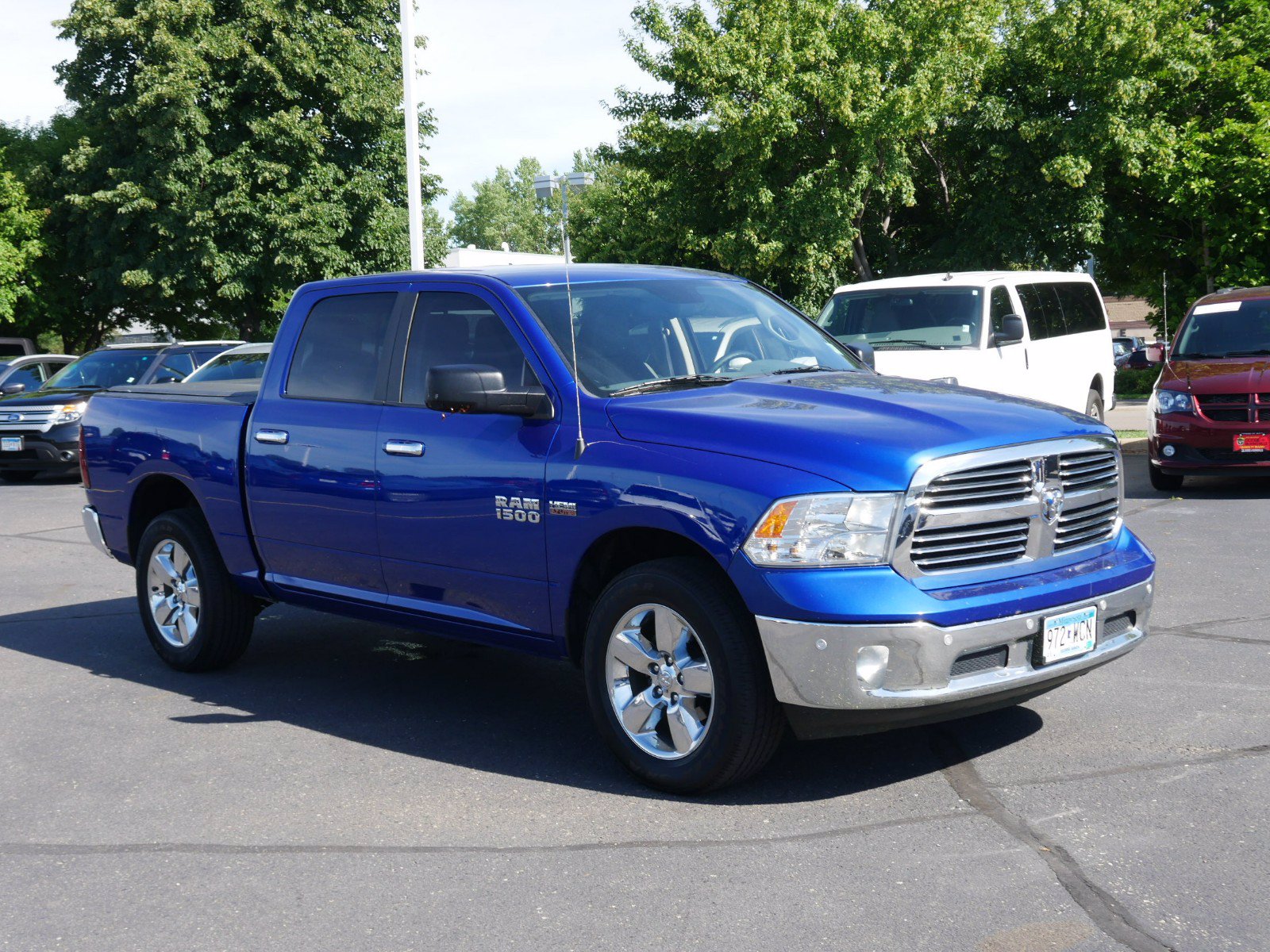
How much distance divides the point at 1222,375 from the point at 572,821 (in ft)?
32.0

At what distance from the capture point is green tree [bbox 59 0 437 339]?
32938mm

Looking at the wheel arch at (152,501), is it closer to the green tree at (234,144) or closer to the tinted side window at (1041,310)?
the tinted side window at (1041,310)

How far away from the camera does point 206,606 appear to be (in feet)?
22.1

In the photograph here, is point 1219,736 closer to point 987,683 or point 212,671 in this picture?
point 987,683

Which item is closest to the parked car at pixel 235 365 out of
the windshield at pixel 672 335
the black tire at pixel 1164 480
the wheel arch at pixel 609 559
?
the black tire at pixel 1164 480

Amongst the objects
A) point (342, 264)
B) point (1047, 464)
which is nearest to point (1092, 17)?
point (342, 264)

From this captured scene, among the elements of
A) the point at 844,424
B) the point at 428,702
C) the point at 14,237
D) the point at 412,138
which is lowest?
the point at 428,702

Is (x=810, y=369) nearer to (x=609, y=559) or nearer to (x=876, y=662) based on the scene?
(x=609, y=559)

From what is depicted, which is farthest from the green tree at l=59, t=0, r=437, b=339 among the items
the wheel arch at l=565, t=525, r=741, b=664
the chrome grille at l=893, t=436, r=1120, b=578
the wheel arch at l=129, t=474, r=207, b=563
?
the chrome grille at l=893, t=436, r=1120, b=578

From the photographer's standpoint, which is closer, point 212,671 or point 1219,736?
point 1219,736

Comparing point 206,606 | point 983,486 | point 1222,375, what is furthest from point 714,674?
point 1222,375

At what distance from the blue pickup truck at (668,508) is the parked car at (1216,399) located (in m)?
7.23

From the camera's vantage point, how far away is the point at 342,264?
34812 millimetres

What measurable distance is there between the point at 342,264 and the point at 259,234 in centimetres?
222
